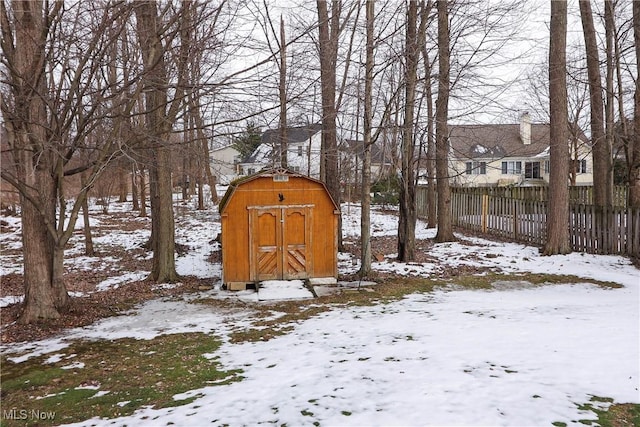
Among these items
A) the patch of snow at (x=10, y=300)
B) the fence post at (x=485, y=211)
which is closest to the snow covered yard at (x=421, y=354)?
the patch of snow at (x=10, y=300)

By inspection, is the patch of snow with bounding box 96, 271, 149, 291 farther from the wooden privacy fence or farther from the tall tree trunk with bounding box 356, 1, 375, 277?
the wooden privacy fence

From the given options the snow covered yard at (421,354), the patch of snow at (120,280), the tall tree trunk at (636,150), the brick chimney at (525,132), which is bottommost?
the snow covered yard at (421,354)

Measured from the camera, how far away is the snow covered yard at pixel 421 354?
14.0 ft

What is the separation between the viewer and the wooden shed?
10648mm

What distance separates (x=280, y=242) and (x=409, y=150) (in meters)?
4.50

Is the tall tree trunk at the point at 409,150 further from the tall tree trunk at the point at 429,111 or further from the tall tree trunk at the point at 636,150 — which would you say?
the tall tree trunk at the point at 636,150

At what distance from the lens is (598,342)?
5.98 metres

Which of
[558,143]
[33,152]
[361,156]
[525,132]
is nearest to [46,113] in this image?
[33,152]

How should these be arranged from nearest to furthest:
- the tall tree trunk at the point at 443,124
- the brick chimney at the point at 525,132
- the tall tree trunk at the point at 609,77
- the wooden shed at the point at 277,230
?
the wooden shed at the point at 277,230, the tall tree trunk at the point at 443,124, the tall tree trunk at the point at 609,77, the brick chimney at the point at 525,132

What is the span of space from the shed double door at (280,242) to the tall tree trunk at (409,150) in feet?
9.39

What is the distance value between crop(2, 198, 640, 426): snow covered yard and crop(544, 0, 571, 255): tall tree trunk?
193 cm

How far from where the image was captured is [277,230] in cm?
1087

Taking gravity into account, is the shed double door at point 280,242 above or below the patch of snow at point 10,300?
above

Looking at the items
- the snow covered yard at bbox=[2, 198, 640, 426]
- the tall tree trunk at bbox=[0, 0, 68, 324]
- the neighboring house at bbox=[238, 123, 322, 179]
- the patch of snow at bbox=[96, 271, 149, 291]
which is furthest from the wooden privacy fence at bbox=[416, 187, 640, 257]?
the tall tree trunk at bbox=[0, 0, 68, 324]
